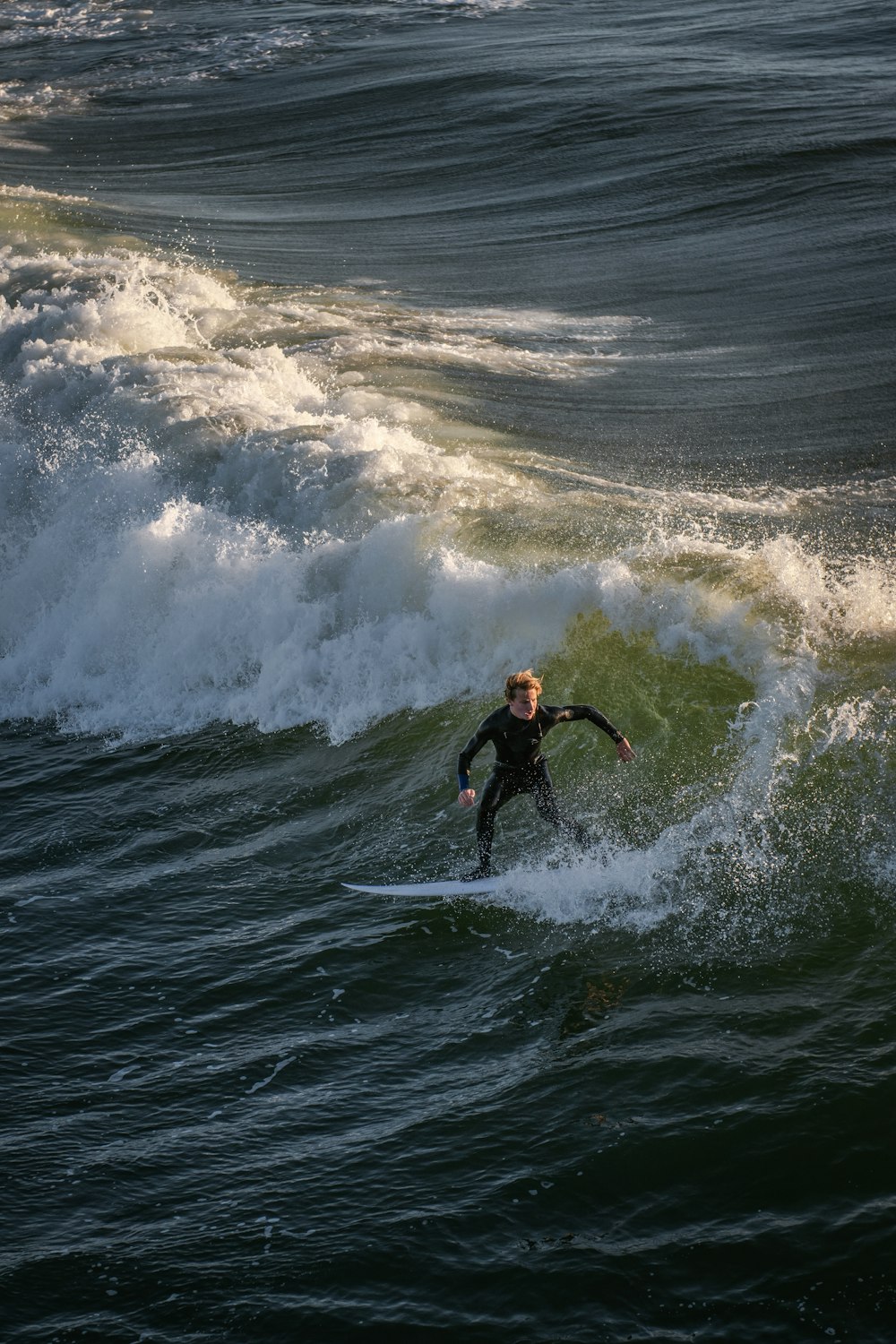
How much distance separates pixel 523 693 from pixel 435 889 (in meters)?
1.56

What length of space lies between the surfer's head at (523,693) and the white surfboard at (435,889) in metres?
1.21

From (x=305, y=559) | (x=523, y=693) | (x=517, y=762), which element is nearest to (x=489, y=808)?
(x=517, y=762)

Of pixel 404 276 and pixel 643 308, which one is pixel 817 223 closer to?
pixel 643 308

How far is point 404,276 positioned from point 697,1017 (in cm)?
1745

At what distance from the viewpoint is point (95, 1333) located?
20.0 feet

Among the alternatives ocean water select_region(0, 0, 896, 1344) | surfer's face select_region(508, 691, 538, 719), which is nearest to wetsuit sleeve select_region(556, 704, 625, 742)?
surfer's face select_region(508, 691, 538, 719)

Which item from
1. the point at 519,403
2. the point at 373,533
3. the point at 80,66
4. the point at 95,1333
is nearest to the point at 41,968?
the point at 95,1333

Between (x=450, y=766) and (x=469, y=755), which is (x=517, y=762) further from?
(x=450, y=766)

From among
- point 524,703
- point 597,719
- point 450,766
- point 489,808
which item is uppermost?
point 524,703

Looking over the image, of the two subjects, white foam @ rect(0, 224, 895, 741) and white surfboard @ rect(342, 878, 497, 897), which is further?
white foam @ rect(0, 224, 895, 741)

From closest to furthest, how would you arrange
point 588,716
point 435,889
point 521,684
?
point 521,684, point 588,716, point 435,889

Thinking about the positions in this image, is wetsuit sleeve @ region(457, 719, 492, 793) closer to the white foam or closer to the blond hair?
the blond hair

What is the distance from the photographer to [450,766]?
432 inches

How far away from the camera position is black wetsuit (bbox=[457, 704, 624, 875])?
8.98 meters
